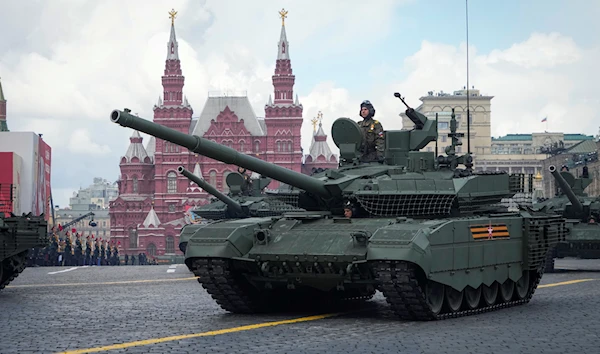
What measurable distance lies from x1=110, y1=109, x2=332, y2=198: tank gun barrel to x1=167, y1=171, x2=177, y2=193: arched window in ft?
→ 326

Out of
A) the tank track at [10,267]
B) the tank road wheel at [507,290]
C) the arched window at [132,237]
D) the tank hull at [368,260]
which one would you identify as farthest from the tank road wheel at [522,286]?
the arched window at [132,237]

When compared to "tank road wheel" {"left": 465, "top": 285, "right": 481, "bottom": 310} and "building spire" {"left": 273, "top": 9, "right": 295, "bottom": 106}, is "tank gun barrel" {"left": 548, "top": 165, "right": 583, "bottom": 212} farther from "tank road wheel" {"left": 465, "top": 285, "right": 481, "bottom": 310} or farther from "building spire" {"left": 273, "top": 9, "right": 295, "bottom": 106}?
"building spire" {"left": 273, "top": 9, "right": 295, "bottom": 106}

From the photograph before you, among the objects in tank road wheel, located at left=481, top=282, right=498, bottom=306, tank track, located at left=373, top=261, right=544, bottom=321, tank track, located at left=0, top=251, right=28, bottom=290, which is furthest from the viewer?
tank track, located at left=0, top=251, right=28, bottom=290

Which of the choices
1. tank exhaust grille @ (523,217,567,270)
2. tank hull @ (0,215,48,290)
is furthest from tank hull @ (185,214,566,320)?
tank hull @ (0,215,48,290)

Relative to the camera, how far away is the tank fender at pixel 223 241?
14180 mm

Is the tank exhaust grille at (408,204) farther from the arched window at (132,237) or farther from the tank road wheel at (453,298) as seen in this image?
the arched window at (132,237)

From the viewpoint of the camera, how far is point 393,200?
14.8 meters

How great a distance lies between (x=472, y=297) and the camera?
15.0 metres

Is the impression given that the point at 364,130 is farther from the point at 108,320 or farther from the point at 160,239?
the point at 160,239

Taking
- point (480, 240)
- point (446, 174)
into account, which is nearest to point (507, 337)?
point (480, 240)

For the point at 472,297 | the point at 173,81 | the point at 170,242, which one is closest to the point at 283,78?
the point at 173,81

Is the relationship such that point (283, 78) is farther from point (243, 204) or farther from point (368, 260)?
point (368, 260)

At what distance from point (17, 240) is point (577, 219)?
645 inches

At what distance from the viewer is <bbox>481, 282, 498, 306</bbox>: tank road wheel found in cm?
1536
